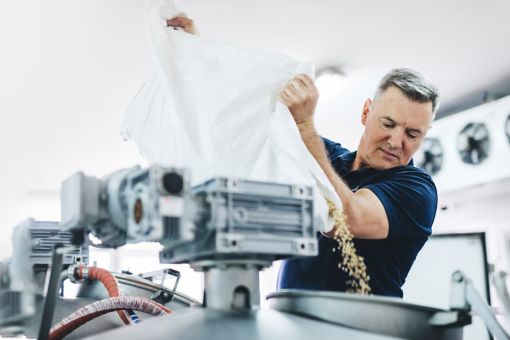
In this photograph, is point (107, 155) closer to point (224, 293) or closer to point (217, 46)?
point (217, 46)

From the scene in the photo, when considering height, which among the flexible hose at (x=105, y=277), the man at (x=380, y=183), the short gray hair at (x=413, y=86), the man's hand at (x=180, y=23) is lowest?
the flexible hose at (x=105, y=277)

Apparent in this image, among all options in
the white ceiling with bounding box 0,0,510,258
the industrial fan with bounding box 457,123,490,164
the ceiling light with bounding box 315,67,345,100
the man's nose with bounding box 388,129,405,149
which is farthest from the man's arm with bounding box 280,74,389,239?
the industrial fan with bounding box 457,123,490,164

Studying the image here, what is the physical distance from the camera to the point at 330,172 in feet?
3.03

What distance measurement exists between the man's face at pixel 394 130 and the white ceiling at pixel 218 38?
54.0 inches

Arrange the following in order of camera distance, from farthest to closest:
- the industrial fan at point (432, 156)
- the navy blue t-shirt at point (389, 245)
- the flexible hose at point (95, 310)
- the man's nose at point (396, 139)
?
the industrial fan at point (432, 156) → the man's nose at point (396, 139) → the navy blue t-shirt at point (389, 245) → the flexible hose at point (95, 310)

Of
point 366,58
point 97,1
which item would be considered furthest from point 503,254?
point 97,1

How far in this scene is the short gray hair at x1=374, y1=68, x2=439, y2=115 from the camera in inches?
50.3

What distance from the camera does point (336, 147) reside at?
1.49 metres

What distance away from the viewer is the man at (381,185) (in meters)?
0.93

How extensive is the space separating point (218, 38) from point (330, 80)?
724 millimetres

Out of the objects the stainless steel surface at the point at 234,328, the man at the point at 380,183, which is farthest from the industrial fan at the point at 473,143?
the stainless steel surface at the point at 234,328

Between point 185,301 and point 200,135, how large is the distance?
302 millimetres

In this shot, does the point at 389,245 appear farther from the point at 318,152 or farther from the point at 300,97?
the point at 300,97

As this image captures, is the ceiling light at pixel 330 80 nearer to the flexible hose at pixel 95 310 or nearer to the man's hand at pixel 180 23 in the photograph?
the man's hand at pixel 180 23
